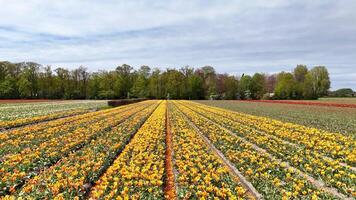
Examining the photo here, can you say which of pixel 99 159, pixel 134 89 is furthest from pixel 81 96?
pixel 99 159

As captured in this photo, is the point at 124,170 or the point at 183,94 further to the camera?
the point at 183,94

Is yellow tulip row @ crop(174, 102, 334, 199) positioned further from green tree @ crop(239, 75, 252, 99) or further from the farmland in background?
green tree @ crop(239, 75, 252, 99)

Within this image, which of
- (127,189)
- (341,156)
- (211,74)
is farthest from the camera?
(211,74)

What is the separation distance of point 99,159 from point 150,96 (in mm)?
82278

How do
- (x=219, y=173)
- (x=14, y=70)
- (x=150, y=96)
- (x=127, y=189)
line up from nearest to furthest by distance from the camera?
(x=127, y=189) → (x=219, y=173) → (x=14, y=70) → (x=150, y=96)

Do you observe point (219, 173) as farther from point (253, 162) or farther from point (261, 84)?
point (261, 84)

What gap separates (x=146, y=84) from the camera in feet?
308

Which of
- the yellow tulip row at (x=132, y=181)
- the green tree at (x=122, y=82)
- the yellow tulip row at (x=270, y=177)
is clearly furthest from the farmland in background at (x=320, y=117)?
the green tree at (x=122, y=82)

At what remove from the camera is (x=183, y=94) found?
89.9 metres

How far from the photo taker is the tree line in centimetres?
8319

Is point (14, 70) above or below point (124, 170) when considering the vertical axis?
above

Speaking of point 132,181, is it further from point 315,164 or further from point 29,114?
point 29,114

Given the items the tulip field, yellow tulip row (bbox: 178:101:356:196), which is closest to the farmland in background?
yellow tulip row (bbox: 178:101:356:196)

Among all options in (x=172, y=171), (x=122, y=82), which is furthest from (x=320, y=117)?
(x=122, y=82)
